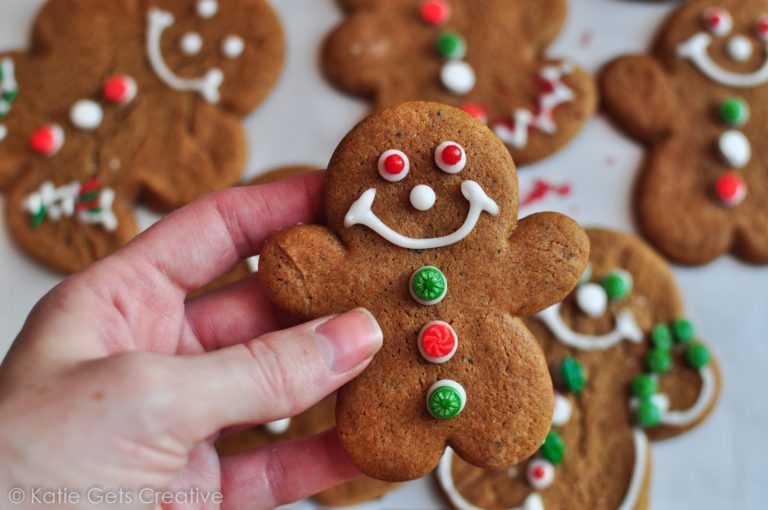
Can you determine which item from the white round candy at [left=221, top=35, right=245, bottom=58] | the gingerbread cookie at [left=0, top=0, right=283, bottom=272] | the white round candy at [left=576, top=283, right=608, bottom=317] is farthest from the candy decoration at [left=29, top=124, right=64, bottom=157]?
the white round candy at [left=576, top=283, right=608, bottom=317]

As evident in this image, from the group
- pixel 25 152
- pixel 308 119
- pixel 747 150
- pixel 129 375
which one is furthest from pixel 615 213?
pixel 25 152

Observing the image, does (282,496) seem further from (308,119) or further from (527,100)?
(527,100)

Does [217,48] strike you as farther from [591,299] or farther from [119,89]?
Result: [591,299]

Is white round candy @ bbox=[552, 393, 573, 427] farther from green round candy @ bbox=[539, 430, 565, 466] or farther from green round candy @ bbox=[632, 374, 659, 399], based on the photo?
green round candy @ bbox=[632, 374, 659, 399]

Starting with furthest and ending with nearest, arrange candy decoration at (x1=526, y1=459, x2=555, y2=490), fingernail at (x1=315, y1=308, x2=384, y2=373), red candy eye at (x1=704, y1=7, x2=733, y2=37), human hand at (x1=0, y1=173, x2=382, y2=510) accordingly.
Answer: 1. red candy eye at (x1=704, y1=7, x2=733, y2=37)
2. candy decoration at (x1=526, y1=459, x2=555, y2=490)
3. fingernail at (x1=315, y1=308, x2=384, y2=373)
4. human hand at (x1=0, y1=173, x2=382, y2=510)

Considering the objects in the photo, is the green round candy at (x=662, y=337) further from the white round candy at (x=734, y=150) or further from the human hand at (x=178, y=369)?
the human hand at (x=178, y=369)

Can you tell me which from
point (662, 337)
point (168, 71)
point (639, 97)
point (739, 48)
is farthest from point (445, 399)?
point (739, 48)

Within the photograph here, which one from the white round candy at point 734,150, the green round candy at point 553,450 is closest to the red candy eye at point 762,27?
the white round candy at point 734,150

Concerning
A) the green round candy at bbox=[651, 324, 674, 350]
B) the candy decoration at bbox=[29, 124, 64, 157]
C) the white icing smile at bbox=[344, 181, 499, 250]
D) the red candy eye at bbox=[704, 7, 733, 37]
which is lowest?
the green round candy at bbox=[651, 324, 674, 350]
